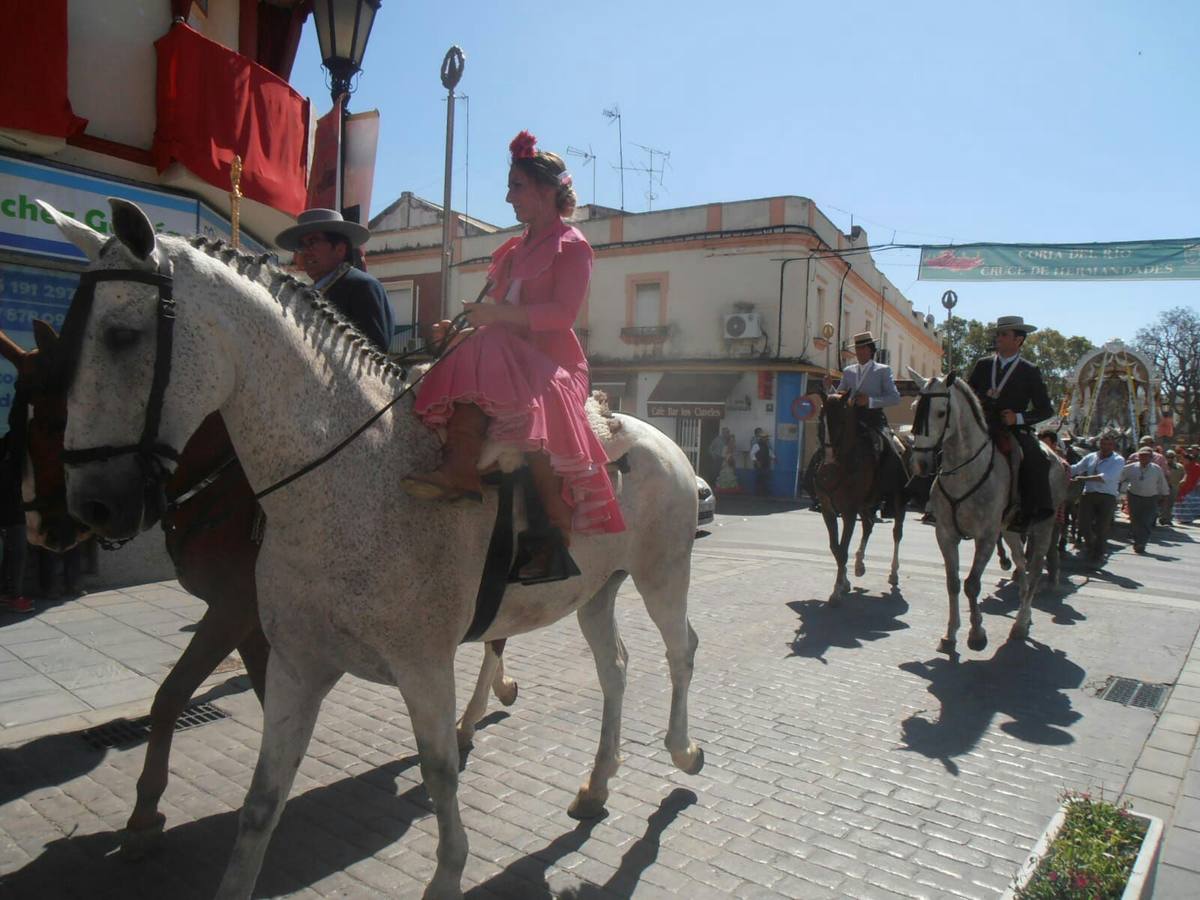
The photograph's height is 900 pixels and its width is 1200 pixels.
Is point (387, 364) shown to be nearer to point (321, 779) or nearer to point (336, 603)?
point (336, 603)

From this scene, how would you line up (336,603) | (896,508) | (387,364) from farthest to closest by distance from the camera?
(896,508) → (387,364) → (336,603)

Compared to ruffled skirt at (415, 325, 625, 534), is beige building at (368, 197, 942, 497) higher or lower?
higher

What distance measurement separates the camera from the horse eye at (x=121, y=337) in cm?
207

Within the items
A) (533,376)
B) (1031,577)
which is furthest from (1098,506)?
(533,376)

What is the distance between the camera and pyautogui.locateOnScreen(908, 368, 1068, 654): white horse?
22.4ft

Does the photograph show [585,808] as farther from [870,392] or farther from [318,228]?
[870,392]

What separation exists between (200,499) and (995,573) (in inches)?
445

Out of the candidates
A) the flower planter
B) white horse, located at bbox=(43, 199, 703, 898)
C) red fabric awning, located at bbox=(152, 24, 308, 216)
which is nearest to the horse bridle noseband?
white horse, located at bbox=(43, 199, 703, 898)

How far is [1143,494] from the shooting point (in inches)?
578

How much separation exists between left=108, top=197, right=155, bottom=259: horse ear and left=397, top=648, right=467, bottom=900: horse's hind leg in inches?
57.5

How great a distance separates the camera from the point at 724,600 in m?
8.88

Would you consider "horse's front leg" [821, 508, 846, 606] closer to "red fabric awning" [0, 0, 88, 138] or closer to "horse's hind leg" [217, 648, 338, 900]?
"horse's hind leg" [217, 648, 338, 900]

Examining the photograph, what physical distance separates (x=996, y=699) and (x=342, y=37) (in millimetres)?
7182

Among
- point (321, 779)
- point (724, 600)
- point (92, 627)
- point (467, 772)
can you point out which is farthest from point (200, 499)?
point (724, 600)
